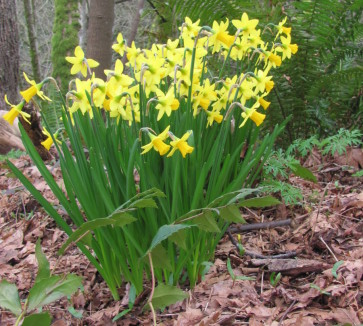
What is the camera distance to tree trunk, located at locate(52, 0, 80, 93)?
672 cm

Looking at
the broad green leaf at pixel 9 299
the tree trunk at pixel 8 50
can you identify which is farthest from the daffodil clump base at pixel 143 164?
the tree trunk at pixel 8 50

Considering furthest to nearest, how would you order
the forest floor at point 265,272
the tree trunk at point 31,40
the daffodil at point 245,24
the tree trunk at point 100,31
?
the tree trunk at point 31,40, the tree trunk at point 100,31, the daffodil at point 245,24, the forest floor at point 265,272

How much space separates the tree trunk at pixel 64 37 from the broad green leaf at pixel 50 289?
5.86 metres

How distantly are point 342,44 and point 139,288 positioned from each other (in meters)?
2.26

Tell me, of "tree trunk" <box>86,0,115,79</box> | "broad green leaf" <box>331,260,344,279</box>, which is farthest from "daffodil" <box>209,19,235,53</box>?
"tree trunk" <box>86,0,115,79</box>

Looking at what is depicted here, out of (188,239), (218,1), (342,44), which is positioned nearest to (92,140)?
(188,239)

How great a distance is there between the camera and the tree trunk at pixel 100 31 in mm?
4332

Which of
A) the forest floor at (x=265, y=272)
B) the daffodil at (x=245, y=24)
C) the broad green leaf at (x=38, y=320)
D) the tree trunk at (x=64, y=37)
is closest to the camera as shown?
the broad green leaf at (x=38, y=320)

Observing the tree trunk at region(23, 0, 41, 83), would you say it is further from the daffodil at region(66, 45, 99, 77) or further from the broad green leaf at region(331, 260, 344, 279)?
the broad green leaf at region(331, 260, 344, 279)

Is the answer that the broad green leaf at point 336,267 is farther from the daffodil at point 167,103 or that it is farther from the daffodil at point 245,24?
the daffodil at point 245,24

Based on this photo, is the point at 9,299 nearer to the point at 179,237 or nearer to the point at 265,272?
the point at 179,237

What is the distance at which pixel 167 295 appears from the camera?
3.76 feet

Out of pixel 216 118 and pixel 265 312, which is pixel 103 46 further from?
pixel 265 312

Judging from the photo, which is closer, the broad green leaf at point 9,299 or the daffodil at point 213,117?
the broad green leaf at point 9,299
